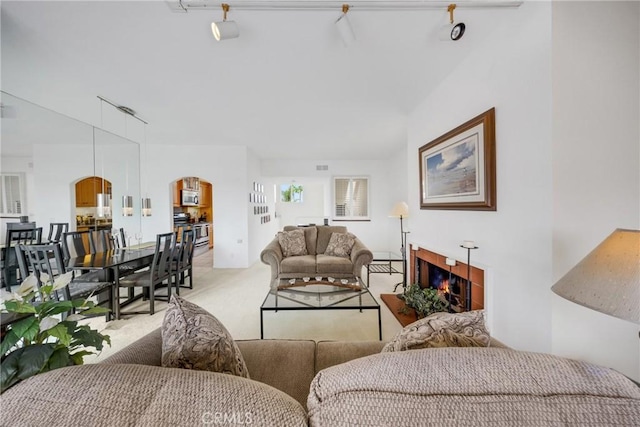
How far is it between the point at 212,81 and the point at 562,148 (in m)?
3.05

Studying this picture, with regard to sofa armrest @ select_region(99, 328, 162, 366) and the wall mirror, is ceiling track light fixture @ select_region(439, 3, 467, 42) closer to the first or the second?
sofa armrest @ select_region(99, 328, 162, 366)

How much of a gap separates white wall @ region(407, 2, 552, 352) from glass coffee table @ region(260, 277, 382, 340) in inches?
40.7

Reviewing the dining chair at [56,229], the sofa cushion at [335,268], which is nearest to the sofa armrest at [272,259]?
the sofa cushion at [335,268]

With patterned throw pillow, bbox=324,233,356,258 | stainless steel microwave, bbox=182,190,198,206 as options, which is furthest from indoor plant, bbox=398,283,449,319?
stainless steel microwave, bbox=182,190,198,206

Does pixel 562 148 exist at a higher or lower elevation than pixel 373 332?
higher

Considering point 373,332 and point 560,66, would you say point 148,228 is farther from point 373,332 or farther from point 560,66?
point 560,66

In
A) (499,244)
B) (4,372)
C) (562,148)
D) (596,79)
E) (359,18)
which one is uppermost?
(359,18)

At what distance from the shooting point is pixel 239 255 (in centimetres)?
514

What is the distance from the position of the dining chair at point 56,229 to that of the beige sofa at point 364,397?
527 cm

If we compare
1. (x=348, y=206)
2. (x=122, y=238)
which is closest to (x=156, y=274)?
(x=122, y=238)

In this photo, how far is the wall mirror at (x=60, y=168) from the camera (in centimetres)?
317

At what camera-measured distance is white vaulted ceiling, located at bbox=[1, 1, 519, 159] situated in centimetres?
171

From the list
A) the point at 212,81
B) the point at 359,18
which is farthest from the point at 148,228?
the point at 359,18

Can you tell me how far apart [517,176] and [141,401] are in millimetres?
2285
